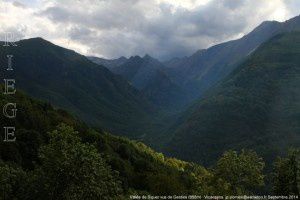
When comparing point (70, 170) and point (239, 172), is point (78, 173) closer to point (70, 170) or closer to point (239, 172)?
point (70, 170)

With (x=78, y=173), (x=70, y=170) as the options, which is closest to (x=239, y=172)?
(x=78, y=173)

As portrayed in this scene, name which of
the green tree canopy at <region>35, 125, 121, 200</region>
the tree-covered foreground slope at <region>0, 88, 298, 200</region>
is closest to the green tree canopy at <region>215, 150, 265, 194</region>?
the tree-covered foreground slope at <region>0, 88, 298, 200</region>

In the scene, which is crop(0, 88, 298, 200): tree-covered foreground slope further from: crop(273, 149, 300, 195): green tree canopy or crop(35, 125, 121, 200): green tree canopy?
Result: crop(273, 149, 300, 195): green tree canopy

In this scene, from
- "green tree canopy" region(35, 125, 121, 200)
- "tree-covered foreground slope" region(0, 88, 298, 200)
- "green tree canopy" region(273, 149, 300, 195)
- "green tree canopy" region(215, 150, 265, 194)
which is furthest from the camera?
"green tree canopy" region(273, 149, 300, 195)

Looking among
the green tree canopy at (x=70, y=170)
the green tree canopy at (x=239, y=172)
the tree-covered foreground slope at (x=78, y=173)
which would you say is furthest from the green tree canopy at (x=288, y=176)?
the green tree canopy at (x=70, y=170)

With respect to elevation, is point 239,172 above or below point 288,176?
above

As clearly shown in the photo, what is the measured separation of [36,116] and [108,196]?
7897 centimetres

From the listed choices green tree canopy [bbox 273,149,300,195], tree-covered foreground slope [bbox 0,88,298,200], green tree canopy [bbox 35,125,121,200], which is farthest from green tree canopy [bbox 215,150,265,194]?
green tree canopy [bbox 35,125,121,200]

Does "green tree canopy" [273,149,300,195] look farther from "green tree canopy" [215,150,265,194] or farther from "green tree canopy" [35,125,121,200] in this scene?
"green tree canopy" [35,125,121,200]

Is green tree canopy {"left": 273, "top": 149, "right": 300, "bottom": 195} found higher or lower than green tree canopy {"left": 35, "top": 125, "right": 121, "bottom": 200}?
lower

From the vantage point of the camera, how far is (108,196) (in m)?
44.9

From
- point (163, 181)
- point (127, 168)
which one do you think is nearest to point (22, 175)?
point (163, 181)

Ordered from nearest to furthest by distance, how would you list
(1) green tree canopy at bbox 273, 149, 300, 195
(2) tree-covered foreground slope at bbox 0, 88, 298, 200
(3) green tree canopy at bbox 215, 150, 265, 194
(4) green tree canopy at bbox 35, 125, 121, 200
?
1. (4) green tree canopy at bbox 35, 125, 121, 200
2. (2) tree-covered foreground slope at bbox 0, 88, 298, 200
3. (3) green tree canopy at bbox 215, 150, 265, 194
4. (1) green tree canopy at bbox 273, 149, 300, 195

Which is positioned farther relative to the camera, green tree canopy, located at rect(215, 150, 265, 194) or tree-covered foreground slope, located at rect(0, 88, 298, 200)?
green tree canopy, located at rect(215, 150, 265, 194)
